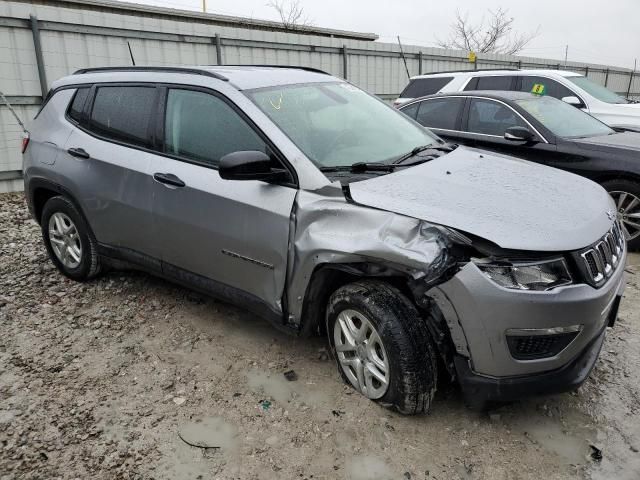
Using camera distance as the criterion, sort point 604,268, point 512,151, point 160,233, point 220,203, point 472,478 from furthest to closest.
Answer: point 512,151 → point 160,233 → point 220,203 → point 604,268 → point 472,478

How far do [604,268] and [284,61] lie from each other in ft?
31.0

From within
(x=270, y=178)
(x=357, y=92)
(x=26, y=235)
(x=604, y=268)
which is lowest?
(x=26, y=235)

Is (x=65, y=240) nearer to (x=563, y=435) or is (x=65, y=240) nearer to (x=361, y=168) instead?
(x=361, y=168)

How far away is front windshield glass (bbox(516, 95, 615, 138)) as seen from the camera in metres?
5.65

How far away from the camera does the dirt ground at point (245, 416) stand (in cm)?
239

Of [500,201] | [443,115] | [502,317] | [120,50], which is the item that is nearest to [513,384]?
[502,317]

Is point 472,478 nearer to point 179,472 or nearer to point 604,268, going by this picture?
point 604,268

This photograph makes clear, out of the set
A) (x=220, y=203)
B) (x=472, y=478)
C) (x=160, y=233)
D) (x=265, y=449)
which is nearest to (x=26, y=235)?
(x=160, y=233)

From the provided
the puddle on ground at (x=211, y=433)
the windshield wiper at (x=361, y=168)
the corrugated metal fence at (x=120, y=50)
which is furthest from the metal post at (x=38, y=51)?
the puddle on ground at (x=211, y=433)

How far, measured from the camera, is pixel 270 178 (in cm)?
287

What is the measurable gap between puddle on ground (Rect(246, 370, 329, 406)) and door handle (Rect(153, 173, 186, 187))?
4.04 feet

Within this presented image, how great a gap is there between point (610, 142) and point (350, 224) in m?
3.99

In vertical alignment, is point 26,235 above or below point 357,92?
below

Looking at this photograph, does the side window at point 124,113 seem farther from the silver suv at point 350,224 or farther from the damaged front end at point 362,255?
the damaged front end at point 362,255
